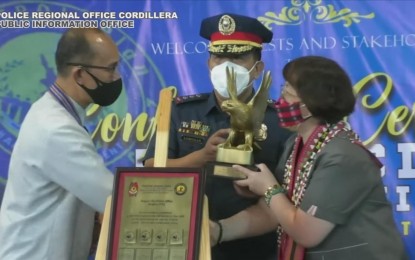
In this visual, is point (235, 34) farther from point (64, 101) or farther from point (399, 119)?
point (399, 119)

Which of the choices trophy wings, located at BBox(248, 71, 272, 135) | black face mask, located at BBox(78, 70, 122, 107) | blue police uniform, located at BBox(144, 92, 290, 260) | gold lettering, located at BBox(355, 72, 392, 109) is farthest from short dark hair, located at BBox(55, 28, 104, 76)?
gold lettering, located at BBox(355, 72, 392, 109)

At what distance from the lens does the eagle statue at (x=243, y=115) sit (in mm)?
1583

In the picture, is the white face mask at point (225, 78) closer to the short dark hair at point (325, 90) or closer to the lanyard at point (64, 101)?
the short dark hair at point (325, 90)

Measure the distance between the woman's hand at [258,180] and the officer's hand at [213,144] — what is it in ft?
0.45

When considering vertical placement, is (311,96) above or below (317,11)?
below

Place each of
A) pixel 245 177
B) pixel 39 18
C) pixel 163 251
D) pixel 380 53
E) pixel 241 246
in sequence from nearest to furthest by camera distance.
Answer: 1. pixel 163 251
2. pixel 245 177
3. pixel 241 246
4. pixel 380 53
5. pixel 39 18

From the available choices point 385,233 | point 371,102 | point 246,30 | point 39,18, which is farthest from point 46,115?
point 371,102

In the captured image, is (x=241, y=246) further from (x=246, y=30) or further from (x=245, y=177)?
(x=246, y=30)

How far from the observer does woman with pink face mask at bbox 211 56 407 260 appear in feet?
4.62

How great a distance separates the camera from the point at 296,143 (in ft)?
5.18

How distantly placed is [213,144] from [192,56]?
2.95 feet

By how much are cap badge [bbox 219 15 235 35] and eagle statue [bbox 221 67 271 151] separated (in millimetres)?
150

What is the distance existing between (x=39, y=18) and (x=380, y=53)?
4.48 ft

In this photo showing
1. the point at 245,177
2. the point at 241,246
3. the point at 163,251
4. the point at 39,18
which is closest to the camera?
the point at 163,251
